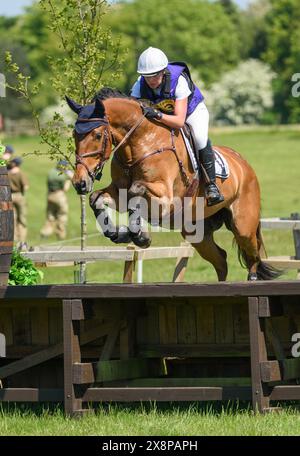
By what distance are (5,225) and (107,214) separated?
Result: 42.1 inches

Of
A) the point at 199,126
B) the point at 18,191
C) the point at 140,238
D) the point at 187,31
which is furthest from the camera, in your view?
the point at 187,31

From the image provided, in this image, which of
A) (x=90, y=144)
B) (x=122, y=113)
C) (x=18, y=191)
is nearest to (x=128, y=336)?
(x=90, y=144)

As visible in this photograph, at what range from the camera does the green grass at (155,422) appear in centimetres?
702

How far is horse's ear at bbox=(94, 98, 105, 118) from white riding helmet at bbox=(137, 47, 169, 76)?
54 cm

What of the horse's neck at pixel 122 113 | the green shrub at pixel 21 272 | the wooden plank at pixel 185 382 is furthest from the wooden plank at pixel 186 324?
the horse's neck at pixel 122 113

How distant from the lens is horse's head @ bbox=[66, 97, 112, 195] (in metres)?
8.43

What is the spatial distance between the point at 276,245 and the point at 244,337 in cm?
1278

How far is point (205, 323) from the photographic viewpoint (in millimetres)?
8266

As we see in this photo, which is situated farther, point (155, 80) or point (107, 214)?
point (155, 80)

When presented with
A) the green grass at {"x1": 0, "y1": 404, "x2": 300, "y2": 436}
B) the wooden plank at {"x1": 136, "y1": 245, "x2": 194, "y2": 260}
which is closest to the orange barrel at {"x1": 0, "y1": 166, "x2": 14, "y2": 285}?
the green grass at {"x1": 0, "y1": 404, "x2": 300, "y2": 436}

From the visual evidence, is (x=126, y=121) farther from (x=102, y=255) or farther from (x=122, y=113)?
(x=102, y=255)

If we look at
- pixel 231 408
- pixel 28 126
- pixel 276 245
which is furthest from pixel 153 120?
pixel 28 126

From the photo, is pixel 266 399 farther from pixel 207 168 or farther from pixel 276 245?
pixel 276 245

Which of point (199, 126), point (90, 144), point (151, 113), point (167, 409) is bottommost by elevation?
point (167, 409)
